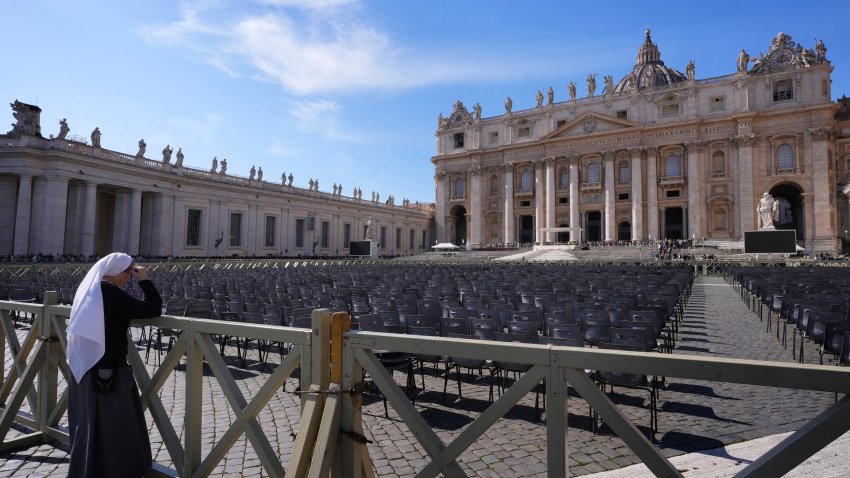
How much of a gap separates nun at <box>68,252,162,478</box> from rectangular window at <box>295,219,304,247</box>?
48.3 meters

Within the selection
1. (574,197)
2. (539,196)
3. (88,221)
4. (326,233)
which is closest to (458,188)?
(539,196)

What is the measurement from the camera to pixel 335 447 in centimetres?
228

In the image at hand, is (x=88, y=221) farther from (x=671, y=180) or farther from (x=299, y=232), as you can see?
(x=671, y=180)

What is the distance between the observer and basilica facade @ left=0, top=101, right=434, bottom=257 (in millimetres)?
30172

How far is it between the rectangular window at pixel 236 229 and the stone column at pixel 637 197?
43.5m

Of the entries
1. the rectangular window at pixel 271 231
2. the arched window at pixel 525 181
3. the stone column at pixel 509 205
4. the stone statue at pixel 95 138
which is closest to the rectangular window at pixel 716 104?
the arched window at pixel 525 181

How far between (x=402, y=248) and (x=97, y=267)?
2485 inches

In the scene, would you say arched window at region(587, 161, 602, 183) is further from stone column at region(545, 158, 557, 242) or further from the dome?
the dome

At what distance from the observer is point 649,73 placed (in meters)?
67.7

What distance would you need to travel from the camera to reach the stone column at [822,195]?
43906mm

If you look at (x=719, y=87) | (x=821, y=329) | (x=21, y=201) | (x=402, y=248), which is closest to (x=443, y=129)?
(x=402, y=248)

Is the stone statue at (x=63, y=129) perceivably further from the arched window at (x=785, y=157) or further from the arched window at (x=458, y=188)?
the arched window at (x=785, y=157)

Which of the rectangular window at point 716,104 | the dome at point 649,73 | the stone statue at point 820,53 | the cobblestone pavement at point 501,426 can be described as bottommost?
the cobblestone pavement at point 501,426

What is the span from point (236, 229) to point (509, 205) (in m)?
35.4
